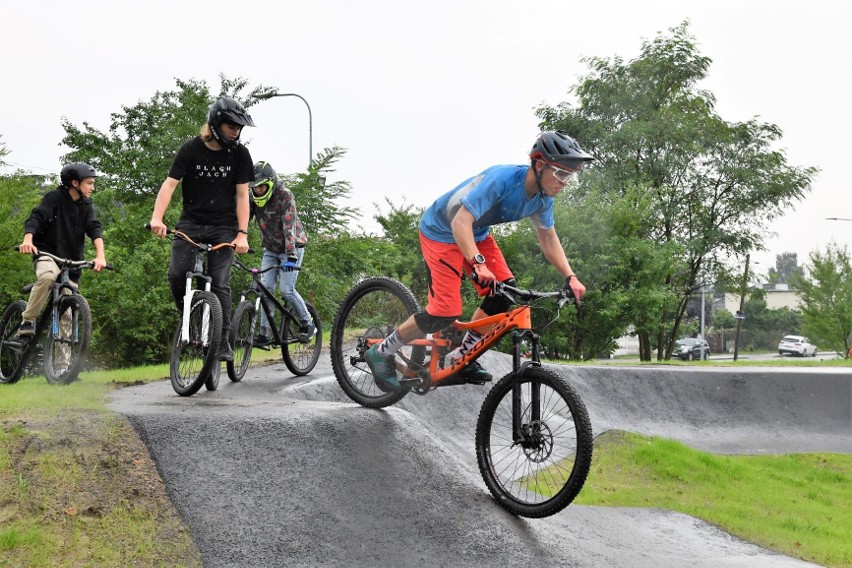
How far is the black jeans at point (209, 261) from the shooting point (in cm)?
670

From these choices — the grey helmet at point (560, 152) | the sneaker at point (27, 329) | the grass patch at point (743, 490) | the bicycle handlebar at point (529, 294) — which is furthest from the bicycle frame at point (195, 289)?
the grass patch at point (743, 490)

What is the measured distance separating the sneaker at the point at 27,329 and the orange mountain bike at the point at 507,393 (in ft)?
11.1

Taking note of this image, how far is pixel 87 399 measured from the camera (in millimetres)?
6398

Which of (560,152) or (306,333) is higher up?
(560,152)

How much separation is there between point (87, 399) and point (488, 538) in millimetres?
3341

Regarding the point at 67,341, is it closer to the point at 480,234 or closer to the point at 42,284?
the point at 42,284

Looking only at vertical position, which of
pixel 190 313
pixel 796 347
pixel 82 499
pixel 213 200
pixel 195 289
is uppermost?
pixel 213 200

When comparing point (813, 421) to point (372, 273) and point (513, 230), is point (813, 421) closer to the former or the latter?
point (372, 273)

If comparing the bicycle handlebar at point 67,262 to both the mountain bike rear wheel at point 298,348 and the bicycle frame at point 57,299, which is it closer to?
the bicycle frame at point 57,299

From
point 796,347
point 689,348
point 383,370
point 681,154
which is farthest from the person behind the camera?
point 796,347

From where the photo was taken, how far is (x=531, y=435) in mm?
4879

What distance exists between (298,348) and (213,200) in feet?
9.14

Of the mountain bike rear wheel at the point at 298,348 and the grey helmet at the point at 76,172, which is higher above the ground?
the grey helmet at the point at 76,172

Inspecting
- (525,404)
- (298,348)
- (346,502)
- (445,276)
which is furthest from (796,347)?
(346,502)
